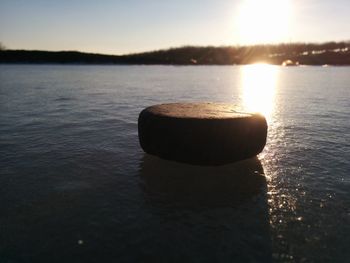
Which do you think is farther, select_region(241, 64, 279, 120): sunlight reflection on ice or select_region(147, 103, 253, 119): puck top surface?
select_region(241, 64, 279, 120): sunlight reflection on ice

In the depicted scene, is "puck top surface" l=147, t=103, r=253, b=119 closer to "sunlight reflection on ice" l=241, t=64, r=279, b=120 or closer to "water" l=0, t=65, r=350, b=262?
"sunlight reflection on ice" l=241, t=64, r=279, b=120

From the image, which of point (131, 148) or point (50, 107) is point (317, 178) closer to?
point (131, 148)

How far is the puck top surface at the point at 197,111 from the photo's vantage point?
7.17m

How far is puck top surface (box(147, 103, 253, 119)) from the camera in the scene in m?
7.17

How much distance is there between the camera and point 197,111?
784cm

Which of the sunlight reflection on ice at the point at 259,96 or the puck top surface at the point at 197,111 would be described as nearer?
the puck top surface at the point at 197,111

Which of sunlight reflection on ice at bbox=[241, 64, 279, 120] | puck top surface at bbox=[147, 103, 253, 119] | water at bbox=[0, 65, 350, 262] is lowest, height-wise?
sunlight reflection on ice at bbox=[241, 64, 279, 120]

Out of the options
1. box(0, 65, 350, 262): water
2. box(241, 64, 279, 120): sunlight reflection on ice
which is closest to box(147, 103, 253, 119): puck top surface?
box(241, 64, 279, 120): sunlight reflection on ice

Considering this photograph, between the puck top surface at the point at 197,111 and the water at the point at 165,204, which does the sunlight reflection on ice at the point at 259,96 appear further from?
the water at the point at 165,204

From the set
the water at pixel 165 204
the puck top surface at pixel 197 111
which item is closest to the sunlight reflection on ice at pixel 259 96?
the puck top surface at pixel 197 111

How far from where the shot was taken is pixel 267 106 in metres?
18.8

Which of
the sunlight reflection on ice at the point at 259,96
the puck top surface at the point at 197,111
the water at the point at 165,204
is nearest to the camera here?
the water at the point at 165,204

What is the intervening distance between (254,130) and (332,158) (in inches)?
101

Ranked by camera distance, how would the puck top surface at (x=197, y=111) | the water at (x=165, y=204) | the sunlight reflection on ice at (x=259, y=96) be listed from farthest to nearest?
the sunlight reflection on ice at (x=259, y=96) < the puck top surface at (x=197, y=111) < the water at (x=165, y=204)
